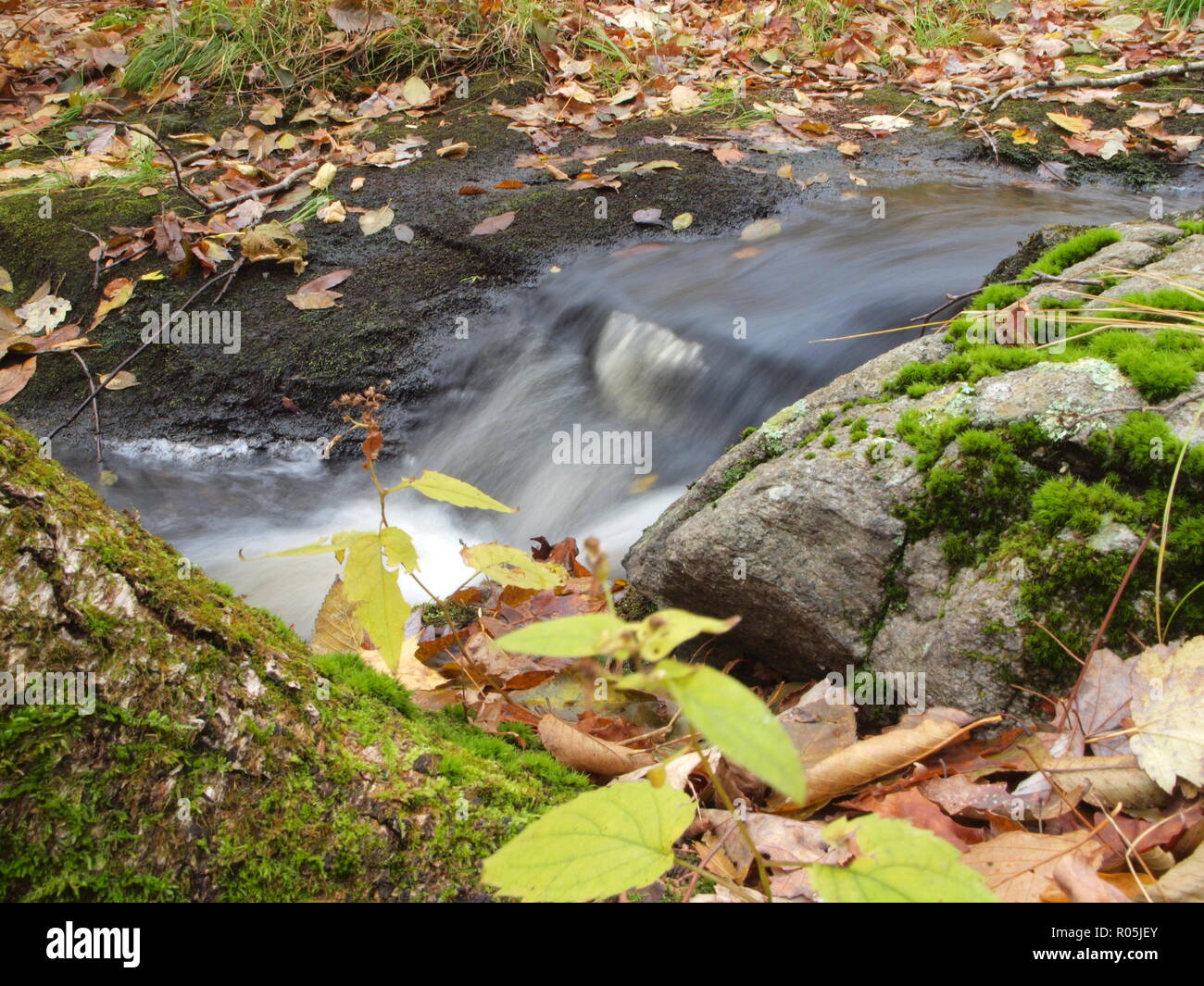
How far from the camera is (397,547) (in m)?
1.37

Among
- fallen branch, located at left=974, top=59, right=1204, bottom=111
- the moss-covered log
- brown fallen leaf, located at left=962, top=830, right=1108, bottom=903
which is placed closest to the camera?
the moss-covered log

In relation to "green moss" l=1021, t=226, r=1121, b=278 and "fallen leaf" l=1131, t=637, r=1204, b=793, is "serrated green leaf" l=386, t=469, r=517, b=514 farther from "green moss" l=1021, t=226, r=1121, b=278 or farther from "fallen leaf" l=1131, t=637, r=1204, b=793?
"green moss" l=1021, t=226, r=1121, b=278

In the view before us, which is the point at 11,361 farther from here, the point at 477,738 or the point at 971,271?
the point at 971,271

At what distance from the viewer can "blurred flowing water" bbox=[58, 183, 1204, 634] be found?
374 cm

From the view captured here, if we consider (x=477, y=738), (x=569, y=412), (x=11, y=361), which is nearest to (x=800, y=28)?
(x=569, y=412)

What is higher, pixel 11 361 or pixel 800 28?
pixel 800 28

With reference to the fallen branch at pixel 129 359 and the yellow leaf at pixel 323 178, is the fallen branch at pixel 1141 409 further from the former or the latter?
the yellow leaf at pixel 323 178

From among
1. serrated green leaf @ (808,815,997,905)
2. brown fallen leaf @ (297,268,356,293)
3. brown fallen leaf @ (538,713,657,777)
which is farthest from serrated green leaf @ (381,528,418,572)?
brown fallen leaf @ (297,268,356,293)

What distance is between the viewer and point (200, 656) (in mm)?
1206

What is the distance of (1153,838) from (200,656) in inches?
55.8

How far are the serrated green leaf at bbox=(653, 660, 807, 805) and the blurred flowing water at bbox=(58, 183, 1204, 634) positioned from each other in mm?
2553

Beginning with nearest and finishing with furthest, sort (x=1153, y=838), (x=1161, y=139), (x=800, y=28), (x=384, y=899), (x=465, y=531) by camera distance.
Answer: (x=384, y=899)
(x=1153, y=838)
(x=465, y=531)
(x=1161, y=139)
(x=800, y=28)
